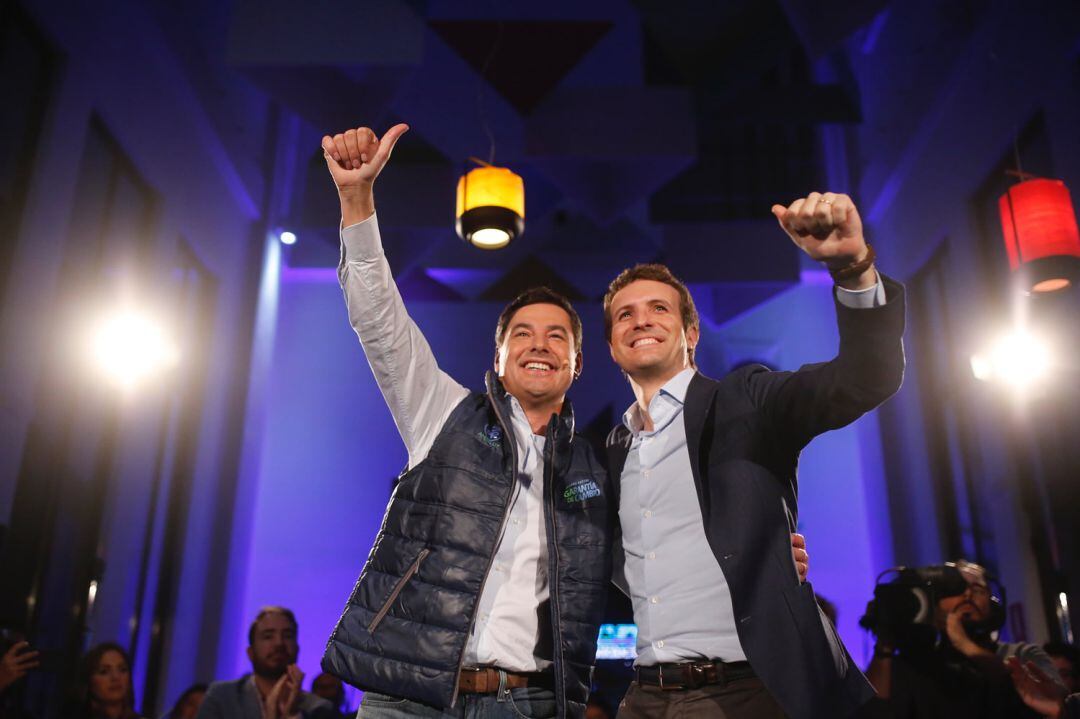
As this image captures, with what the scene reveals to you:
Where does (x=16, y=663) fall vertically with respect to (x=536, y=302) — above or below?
below

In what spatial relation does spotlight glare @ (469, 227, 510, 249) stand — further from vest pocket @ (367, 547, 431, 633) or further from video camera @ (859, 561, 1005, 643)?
vest pocket @ (367, 547, 431, 633)

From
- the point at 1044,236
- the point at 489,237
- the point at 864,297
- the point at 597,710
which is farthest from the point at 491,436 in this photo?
the point at 597,710

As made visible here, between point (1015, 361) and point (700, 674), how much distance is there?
387 centimetres

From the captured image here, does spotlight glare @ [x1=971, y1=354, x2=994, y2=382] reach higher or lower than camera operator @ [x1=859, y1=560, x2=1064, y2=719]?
higher

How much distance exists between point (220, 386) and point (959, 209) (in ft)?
18.1

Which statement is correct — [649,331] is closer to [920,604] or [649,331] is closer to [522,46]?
[920,604]

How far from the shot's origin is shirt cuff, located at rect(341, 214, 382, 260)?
1809 mm

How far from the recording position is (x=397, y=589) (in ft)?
5.47

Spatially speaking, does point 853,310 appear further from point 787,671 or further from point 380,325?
point 380,325

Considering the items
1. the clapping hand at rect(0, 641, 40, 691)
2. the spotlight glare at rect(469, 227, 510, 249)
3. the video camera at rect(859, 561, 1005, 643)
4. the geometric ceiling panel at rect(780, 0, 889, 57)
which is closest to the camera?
the video camera at rect(859, 561, 1005, 643)

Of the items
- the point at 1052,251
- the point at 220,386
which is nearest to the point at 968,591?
the point at 1052,251

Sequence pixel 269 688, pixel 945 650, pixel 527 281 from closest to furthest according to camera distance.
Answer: pixel 945 650 < pixel 269 688 < pixel 527 281

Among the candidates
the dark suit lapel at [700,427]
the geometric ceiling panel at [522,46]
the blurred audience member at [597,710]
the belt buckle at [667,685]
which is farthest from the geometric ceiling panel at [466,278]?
the belt buckle at [667,685]

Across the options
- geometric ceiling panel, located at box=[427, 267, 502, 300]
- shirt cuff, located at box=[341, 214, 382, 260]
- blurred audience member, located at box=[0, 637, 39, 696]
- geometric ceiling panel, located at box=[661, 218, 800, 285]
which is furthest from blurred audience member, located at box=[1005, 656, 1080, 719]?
geometric ceiling panel, located at box=[427, 267, 502, 300]
